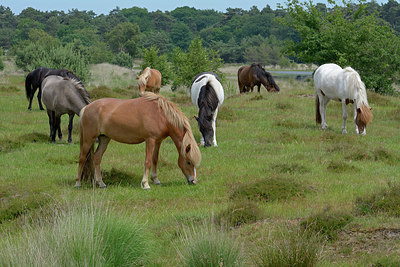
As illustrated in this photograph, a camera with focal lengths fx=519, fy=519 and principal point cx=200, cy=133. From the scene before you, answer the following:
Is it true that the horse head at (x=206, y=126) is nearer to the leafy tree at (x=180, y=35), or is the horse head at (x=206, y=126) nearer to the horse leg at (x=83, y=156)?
the horse leg at (x=83, y=156)

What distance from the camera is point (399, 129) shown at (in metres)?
16.4

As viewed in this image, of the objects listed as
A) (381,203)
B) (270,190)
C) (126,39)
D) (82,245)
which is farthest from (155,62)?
(126,39)

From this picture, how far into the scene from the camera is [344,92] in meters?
15.4

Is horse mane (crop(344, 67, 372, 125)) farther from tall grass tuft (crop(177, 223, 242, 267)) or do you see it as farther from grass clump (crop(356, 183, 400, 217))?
tall grass tuft (crop(177, 223, 242, 267))

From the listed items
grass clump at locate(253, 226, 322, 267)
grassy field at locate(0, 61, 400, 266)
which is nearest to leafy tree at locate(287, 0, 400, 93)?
grassy field at locate(0, 61, 400, 266)

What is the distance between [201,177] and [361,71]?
18685mm

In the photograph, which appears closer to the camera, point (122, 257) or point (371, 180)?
point (122, 257)

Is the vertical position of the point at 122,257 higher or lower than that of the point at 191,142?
lower

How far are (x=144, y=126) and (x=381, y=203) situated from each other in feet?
14.0

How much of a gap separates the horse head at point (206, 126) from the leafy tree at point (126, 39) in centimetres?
7559

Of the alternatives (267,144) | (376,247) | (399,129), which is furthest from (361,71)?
(376,247)

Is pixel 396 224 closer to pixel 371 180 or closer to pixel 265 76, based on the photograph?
pixel 371 180

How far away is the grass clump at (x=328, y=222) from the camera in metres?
6.16

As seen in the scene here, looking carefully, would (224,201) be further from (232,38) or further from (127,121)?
(232,38)
